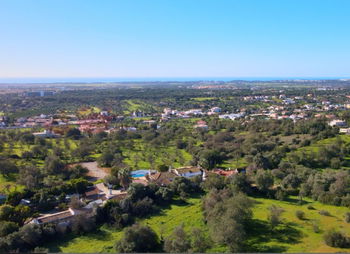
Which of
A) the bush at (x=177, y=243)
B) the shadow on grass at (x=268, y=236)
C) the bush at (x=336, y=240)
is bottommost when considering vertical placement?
the shadow on grass at (x=268, y=236)

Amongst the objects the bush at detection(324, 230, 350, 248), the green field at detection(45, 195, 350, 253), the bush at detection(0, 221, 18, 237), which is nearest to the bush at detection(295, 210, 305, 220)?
the green field at detection(45, 195, 350, 253)

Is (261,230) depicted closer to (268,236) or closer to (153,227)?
(268,236)

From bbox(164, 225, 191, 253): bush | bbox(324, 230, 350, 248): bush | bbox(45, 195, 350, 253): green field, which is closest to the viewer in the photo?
bbox(164, 225, 191, 253): bush

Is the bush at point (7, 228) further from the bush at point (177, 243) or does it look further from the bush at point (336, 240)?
the bush at point (336, 240)

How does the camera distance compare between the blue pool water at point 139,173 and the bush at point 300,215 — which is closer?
the bush at point 300,215

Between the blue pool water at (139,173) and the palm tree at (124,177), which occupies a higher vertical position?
the palm tree at (124,177)

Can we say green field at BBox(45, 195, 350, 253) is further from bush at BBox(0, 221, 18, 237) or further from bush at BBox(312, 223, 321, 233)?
bush at BBox(0, 221, 18, 237)

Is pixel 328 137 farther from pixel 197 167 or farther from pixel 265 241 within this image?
pixel 265 241

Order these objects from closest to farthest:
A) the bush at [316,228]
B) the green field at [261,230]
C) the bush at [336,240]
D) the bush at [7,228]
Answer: the bush at [336,240] → the green field at [261,230] → the bush at [7,228] → the bush at [316,228]

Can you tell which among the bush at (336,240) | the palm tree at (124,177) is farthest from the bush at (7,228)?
the bush at (336,240)
